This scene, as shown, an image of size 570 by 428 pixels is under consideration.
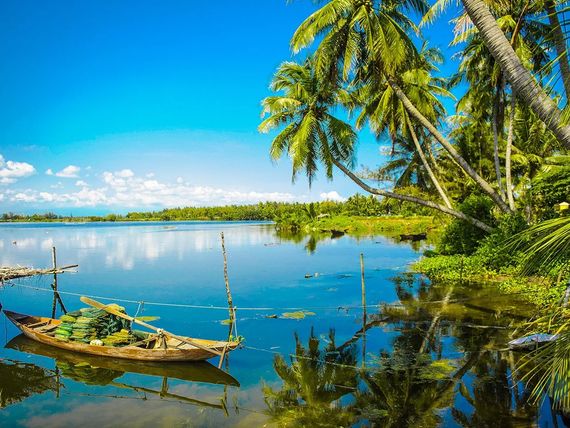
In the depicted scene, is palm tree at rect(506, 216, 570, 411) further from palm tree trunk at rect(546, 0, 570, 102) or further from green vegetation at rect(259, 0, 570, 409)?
green vegetation at rect(259, 0, 570, 409)

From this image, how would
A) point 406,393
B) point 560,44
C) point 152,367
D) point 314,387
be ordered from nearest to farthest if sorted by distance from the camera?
point 560,44, point 406,393, point 314,387, point 152,367

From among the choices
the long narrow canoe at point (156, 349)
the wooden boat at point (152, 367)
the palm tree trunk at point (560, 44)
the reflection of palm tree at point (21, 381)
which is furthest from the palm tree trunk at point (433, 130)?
the reflection of palm tree at point (21, 381)

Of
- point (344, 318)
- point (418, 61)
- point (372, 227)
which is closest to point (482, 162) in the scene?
point (418, 61)

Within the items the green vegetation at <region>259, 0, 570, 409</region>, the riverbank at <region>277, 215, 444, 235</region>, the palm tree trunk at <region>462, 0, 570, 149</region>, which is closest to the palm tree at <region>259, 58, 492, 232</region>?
the green vegetation at <region>259, 0, 570, 409</region>

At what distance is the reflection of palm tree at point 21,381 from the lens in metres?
8.81

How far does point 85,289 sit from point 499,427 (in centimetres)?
1938

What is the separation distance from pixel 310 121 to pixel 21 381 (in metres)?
12.1

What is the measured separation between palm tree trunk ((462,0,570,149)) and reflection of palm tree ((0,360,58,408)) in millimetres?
10283

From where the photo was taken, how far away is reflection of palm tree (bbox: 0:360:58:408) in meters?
8.81

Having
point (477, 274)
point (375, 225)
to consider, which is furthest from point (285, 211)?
point (477, 274)

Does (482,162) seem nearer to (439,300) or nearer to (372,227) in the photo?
(439,300)

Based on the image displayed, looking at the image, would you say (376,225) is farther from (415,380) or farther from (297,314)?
(415,380)

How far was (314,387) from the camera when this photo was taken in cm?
839

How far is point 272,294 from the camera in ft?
61.1
